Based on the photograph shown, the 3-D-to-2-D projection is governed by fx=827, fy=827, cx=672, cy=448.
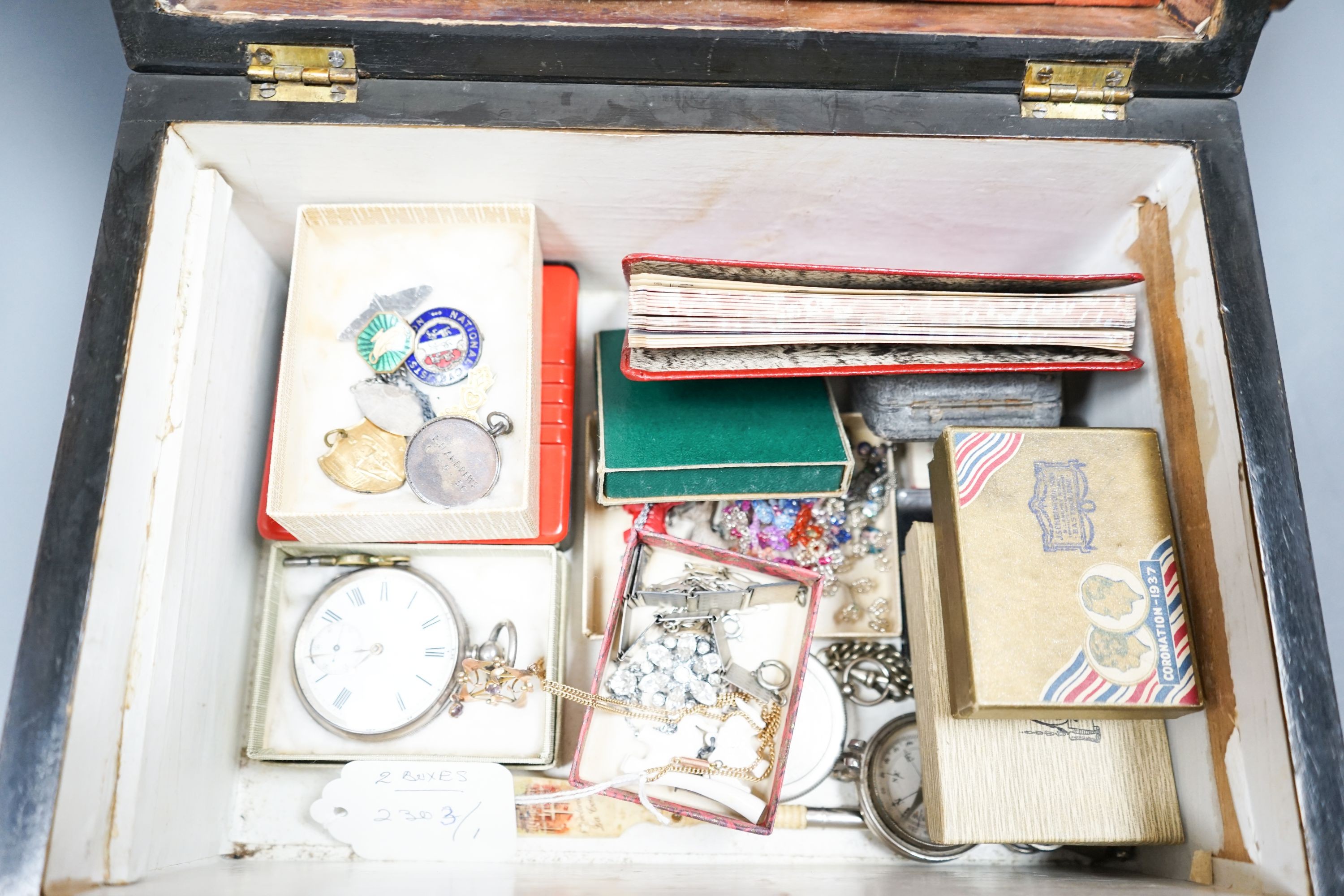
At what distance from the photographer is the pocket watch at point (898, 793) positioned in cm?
118

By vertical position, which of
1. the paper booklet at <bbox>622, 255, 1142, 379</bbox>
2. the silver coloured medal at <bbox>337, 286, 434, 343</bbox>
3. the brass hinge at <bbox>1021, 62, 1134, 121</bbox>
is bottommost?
the paper booklet at <bbox>622, 255, 1142, 379</bbox>

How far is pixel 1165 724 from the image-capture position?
1.13m

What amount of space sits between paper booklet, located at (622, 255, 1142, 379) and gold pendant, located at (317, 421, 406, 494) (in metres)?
0.36

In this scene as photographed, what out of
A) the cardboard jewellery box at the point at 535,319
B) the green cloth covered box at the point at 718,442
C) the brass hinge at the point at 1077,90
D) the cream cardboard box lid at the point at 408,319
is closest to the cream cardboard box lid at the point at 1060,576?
the cardboard jewellery box at the point at 535,319

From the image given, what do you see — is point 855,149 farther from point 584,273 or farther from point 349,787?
point 349,787

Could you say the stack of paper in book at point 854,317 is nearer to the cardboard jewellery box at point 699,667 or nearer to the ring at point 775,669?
the cardboard jewellery box at point 699,667

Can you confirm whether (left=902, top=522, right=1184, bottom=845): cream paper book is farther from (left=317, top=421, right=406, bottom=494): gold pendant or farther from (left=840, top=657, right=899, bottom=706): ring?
(left=317, top=421, right=406, bottom=494): gold pendant

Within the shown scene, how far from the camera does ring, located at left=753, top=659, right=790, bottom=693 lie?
1224 millimetres

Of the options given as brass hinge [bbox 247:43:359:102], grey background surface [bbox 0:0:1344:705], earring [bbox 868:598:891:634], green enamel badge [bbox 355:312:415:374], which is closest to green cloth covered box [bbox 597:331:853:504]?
earring [bbox 868:598:891:634]

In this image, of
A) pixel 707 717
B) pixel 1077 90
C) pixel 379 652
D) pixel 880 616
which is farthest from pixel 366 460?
pixel 1077 90

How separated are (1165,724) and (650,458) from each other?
0.80 m

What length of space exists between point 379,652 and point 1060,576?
0.96 m

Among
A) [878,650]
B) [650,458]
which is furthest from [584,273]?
[878,650]

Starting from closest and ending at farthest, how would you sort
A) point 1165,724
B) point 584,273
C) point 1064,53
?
point 1064,53 → point 1165,724 → point 584,273
